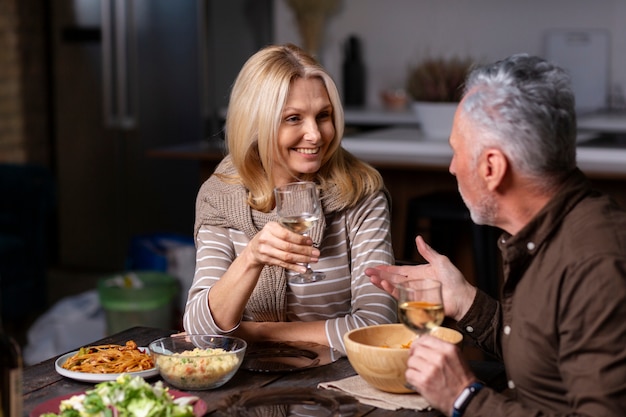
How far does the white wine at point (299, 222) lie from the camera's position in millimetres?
1928

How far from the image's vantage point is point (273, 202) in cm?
231

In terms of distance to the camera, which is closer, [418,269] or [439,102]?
[418,269]

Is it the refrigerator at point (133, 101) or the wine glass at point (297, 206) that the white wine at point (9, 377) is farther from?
the refrigerator at point (133, 101)

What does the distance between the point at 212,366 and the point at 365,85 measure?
4.49 m

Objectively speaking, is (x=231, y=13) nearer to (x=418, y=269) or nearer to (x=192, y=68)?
(x=192, y=68)

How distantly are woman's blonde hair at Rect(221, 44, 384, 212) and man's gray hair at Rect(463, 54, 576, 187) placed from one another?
70 centimetres

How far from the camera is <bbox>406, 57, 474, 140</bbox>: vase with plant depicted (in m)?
4.50

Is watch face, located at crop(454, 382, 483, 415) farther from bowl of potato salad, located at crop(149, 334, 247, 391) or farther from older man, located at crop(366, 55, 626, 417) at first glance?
bowl of potato salad, located at crop(149, 334, 247, 391)

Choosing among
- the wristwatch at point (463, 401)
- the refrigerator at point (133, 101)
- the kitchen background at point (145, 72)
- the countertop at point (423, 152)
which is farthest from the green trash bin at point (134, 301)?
the wristwatch at point (463, 401)

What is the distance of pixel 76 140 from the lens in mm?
6035

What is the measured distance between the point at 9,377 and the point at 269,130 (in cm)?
101

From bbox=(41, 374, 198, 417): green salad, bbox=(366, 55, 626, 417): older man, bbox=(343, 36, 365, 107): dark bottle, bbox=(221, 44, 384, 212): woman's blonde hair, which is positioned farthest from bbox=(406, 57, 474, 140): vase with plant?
bbox=(41, 374, 198, 417): green salad

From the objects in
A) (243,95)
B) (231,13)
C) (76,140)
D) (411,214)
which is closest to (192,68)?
(231,13)

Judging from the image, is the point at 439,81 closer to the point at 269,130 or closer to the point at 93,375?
the point at 269,130
